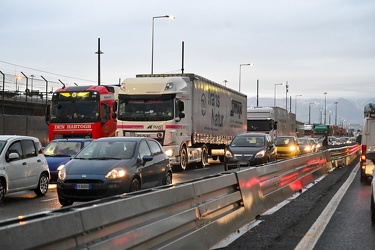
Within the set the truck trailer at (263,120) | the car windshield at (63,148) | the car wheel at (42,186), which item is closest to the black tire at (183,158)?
the car windshield at (63,148)

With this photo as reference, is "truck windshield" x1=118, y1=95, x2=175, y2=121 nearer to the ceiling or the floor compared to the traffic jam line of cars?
nearer to the ceiling

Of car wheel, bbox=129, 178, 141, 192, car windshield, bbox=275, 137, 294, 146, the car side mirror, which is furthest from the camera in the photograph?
car windshield, bbox=275, 137, 294, 146

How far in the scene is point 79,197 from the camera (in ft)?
37.2

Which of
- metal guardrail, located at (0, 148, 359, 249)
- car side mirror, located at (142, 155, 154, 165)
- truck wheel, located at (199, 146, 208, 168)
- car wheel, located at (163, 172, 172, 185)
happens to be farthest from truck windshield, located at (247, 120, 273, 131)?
metal guardrail, located at (0, 148, 359, 249)

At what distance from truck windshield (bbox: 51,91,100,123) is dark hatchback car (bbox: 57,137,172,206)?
12.0 meters

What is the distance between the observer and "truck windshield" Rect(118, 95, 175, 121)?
2242cm

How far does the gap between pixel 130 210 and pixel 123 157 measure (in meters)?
7.18

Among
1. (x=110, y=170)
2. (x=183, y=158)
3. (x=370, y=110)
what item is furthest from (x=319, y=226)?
(x=183, y=158)

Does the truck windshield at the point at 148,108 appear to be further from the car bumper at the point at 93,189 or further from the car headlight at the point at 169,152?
the car bumper at the point at 93,189

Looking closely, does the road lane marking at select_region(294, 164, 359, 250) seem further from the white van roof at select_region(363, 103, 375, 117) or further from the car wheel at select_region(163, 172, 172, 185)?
the white van roof at select_region(363, 103, 375, 117)

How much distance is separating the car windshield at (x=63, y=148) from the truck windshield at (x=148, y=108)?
417 cm

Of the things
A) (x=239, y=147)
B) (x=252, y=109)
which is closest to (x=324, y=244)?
(x=239, y=147)

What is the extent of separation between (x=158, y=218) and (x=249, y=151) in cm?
1767

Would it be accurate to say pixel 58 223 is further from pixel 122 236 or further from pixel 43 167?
pixel 43 167
